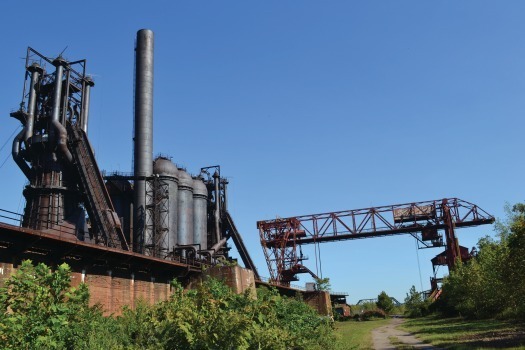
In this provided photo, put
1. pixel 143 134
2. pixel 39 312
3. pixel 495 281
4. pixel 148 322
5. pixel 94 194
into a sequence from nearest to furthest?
pixel 39 312
pixel 148 322
pixel 495 281
pixel 94 194
pixel 143 134

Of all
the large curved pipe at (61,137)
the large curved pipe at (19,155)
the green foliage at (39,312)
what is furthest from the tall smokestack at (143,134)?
the green foliage at (39,312)

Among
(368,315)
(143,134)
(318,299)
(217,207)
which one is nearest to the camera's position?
(143,134)

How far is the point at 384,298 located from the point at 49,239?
8409 cm

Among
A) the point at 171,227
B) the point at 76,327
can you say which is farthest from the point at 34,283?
the point at 171,227

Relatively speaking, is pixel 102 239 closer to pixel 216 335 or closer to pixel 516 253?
pixel 516 253

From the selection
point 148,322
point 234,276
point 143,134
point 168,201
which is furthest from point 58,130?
point 148,322

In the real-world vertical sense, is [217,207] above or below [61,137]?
below

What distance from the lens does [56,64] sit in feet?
126

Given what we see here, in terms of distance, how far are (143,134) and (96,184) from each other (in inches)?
351

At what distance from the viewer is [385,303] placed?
93375 millimetres

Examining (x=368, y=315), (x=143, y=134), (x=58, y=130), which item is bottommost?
(x=368, y=315)

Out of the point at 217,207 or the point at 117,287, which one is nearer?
the point at 117,287

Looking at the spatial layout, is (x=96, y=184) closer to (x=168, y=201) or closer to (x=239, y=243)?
(x=168, y=201)

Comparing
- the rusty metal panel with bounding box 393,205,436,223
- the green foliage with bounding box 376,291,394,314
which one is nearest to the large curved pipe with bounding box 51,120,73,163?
the rusty metal panel with bounding box 393,205,436,223
